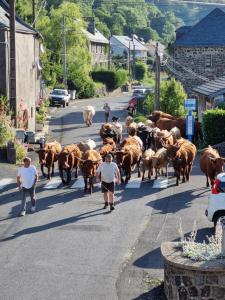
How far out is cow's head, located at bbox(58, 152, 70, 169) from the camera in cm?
2171

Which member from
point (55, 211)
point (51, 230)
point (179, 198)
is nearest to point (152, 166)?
point (179, 198)

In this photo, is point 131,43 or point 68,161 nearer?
point 68,161

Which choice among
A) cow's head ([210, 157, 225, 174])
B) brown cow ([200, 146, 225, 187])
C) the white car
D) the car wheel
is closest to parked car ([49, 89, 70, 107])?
brown cow ([200, 146, 225, 187])

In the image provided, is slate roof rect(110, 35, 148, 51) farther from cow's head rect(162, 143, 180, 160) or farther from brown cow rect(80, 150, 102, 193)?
brown cow rect(80, 150, 102, 193)

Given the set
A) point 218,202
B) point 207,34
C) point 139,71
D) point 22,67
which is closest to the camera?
point 218,202

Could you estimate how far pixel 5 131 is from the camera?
89.4 ft

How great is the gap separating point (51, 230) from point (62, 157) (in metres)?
6.23

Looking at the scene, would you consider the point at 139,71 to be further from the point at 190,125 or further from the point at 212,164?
the point at 212,164

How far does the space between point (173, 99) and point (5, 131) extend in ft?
52.9

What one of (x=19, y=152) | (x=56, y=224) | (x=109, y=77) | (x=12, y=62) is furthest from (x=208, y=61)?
(x=56, y=224)

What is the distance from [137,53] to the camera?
122m

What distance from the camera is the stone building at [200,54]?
5325 cm

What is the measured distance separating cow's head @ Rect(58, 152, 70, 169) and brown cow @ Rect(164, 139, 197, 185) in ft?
11.2

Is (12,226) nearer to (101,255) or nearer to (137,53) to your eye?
(101,255)
